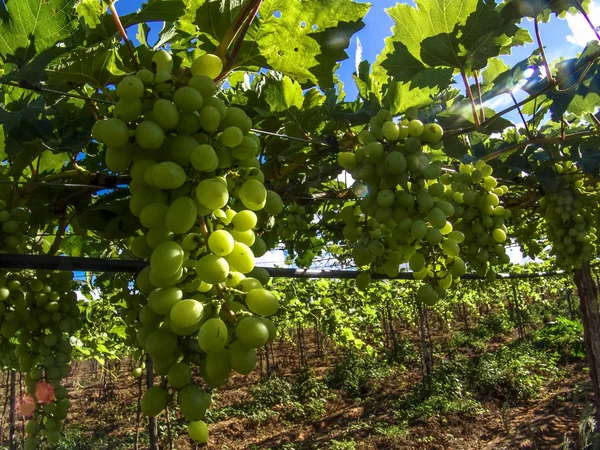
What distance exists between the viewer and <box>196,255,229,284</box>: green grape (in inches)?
28.1

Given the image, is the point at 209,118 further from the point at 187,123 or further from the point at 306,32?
the point at 306,32

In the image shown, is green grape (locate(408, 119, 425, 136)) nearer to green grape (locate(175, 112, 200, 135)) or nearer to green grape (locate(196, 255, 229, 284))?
green grape (locate(175, 112, 200, 135))

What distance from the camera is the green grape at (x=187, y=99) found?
32.8 inches

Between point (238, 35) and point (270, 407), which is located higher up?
point (238, 35)

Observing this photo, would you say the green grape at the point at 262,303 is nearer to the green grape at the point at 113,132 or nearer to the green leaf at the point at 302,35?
the green grape at the point at 113,132

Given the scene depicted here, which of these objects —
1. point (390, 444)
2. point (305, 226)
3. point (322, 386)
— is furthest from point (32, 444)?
point (322, 386)

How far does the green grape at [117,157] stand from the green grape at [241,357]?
1.40ft

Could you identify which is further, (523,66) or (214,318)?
(523,66)

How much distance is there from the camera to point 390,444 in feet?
27.9

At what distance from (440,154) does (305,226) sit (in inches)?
36.5

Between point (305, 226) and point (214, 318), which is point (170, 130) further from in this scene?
point (305, 226)

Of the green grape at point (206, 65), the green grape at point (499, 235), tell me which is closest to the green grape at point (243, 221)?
the green grape at point (206, 65)

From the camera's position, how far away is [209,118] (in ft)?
2.84

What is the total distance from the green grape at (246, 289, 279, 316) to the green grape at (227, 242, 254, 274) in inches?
3.7
